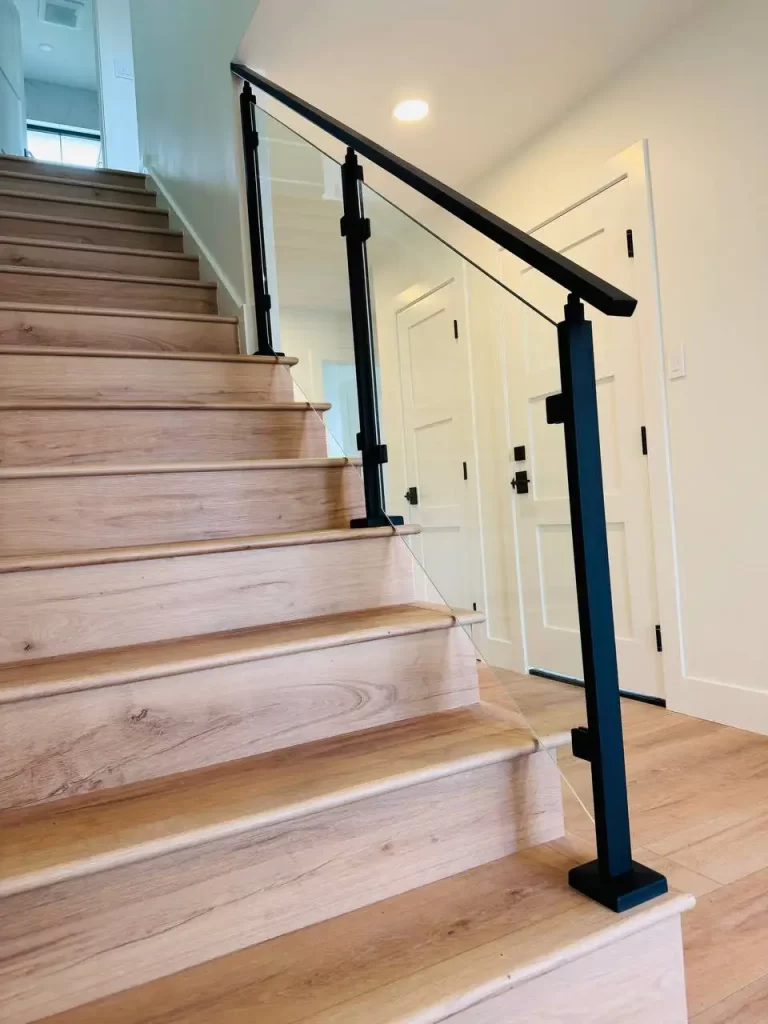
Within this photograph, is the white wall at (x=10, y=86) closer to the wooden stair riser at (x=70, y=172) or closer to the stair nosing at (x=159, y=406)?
the wooden stair riser at (x=70, y=172)

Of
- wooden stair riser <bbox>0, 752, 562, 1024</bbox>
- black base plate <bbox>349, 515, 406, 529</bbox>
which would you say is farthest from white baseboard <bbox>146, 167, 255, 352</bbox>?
wooden stair riser <bbox>0, 752, 562, 1024</bbox>

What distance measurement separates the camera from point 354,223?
72.7 inches

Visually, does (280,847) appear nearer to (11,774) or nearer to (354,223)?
(11,774)

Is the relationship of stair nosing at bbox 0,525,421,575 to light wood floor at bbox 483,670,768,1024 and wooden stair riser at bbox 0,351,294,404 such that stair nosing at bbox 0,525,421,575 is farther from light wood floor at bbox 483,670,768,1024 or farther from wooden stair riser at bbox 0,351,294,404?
wooden stair riser at bbox 0,351,294,404

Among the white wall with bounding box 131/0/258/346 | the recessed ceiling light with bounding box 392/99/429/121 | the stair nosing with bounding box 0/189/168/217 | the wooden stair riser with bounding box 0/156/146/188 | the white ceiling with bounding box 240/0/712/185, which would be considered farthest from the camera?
the wooden stair riser with bounding box 0/156/146/188

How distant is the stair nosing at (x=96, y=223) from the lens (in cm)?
288

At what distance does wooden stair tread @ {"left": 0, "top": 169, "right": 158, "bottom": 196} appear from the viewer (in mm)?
3201

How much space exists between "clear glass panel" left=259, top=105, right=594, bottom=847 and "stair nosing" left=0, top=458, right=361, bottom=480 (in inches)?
3.8

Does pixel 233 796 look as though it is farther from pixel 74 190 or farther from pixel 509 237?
pixel 74 190

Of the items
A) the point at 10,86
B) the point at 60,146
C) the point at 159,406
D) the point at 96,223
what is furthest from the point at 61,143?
the point at 159,406

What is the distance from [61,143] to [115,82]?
2.52 m

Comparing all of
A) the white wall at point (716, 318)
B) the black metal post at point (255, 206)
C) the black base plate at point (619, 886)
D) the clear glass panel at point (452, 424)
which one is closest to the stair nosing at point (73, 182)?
the black metal post at point (255, 206)

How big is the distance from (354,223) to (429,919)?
154 centimetres

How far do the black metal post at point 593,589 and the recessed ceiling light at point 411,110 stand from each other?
2163 millimetres
